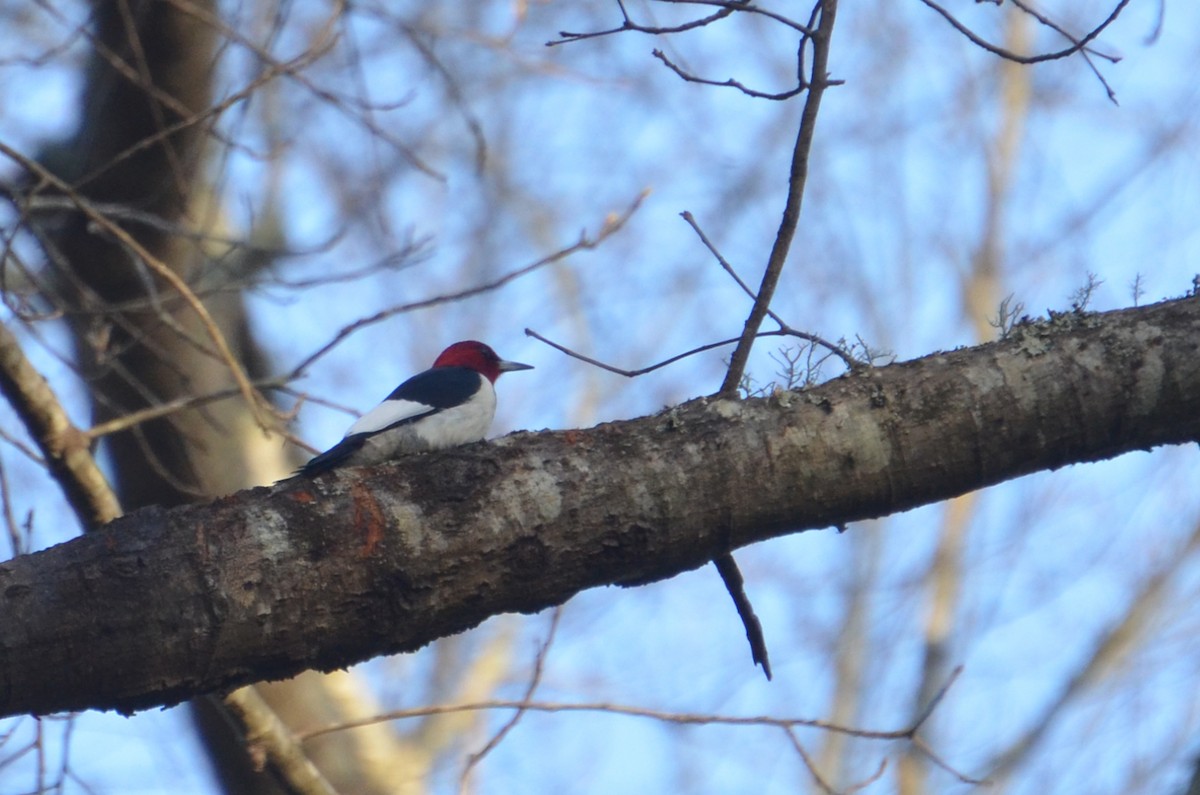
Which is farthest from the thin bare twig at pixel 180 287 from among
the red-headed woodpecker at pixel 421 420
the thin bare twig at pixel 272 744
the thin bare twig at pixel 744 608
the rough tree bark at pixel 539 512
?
the thin bare twig at pixel 744 608

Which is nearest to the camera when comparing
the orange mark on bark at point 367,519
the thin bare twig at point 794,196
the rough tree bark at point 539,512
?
the rough tree bark at point 539,512

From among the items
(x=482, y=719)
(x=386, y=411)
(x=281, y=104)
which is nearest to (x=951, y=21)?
(x=386, y=411)

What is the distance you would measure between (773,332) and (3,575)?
1.61 meters

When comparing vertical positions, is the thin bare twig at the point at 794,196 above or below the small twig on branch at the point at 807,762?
above

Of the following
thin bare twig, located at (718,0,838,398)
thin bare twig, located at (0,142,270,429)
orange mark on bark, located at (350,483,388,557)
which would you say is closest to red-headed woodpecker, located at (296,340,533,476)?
thin bare twig, located at (0,142,270,429)

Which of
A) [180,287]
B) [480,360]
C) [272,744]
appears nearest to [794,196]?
[180,287]

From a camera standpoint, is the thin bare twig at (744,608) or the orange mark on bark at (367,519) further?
the thin bare twig at (744,608)

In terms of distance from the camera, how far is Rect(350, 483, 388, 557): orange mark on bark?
7.15 feet

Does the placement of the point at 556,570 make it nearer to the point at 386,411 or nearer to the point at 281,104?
the point at 386,411

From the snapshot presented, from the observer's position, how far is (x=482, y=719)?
380 inches

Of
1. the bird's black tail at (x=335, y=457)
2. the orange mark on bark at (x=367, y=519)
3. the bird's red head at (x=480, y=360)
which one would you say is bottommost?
the orange mark on bark at (x=367, y=519)

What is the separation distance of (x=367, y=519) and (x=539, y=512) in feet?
1.07

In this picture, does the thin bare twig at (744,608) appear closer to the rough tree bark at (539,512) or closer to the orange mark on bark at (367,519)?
the rough tree bark at (539,512)

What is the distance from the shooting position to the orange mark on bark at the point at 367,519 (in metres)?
2.18
